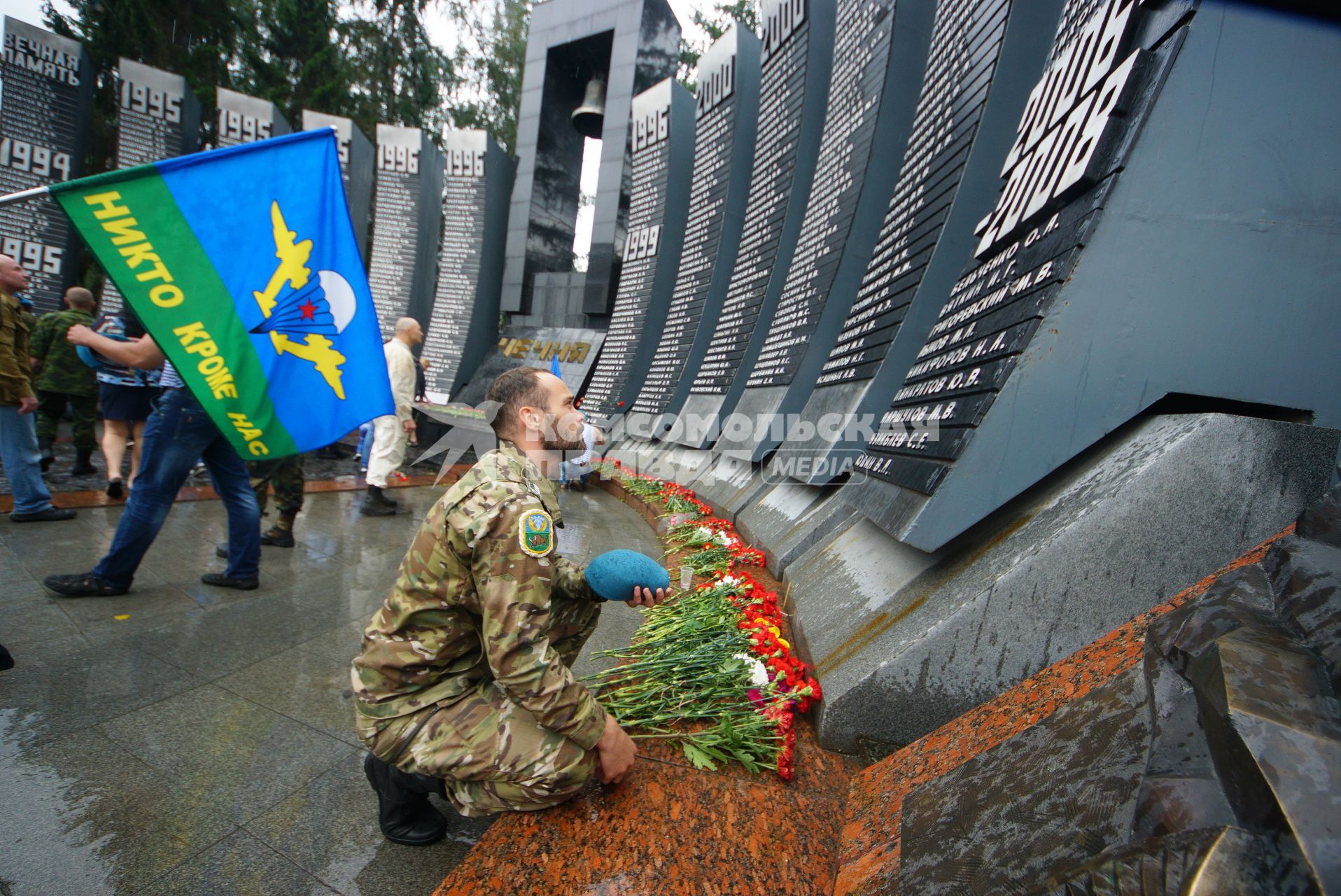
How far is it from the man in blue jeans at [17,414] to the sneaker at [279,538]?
1331 millimetres

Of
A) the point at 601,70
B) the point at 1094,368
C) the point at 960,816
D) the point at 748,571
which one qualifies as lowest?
the point at 748,571

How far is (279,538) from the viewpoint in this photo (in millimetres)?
4445

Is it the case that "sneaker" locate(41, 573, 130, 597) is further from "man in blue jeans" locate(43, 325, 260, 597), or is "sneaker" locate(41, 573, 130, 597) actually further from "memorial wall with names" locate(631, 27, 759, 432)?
"memorial wall with names" locate(631, 27, 759, 432)

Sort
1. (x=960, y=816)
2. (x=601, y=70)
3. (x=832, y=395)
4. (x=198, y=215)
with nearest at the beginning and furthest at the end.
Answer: (x=960, y=816)
(x=198, y=215)
(x=832, y=395)
(x=601, y=70)

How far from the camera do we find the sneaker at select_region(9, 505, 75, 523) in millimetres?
4117

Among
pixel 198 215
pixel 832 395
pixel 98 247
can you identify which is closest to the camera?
pixel 98 247

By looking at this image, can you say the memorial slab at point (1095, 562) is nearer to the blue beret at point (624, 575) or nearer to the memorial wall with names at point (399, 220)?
the blue beret at point (624, 575)

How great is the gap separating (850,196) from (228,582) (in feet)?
18.1

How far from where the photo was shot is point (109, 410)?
4949mm

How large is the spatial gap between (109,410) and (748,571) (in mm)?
5109

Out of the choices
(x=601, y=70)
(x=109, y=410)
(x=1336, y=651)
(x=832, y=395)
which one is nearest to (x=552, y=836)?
(x=1336, y=651)

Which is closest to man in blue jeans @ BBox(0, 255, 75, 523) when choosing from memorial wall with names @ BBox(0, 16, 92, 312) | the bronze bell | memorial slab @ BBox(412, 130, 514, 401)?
memorial slab @ BBox(412, 130, 514, 401)

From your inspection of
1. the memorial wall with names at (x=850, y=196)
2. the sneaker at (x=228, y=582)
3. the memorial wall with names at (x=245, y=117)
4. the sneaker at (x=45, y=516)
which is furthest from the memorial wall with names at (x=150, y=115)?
the memorial wall with names at (x=850, y=196)

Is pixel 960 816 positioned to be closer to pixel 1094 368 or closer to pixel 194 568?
pixel 1094 368
